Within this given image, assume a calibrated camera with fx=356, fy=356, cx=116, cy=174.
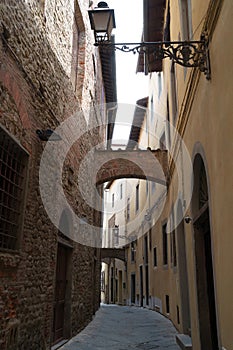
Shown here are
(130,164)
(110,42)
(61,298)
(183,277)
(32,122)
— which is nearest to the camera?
(110,42)

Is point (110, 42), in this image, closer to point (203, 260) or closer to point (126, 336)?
point (203, 260)

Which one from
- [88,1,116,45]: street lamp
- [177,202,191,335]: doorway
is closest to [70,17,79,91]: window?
[177,202,191,335]: doorway

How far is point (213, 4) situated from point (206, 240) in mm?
3386

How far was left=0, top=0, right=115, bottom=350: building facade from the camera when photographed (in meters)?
4.32

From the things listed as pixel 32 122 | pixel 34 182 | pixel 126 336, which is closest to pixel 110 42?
pixel 32 122

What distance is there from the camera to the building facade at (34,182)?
4320 millimetres

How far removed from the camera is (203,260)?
545 cm

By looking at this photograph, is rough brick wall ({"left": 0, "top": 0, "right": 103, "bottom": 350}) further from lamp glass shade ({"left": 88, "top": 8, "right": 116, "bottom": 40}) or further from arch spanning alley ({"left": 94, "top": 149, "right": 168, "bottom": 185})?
arch spanning alley ({"left": 94, "top": 149, "right": 168, "bottom": 185})

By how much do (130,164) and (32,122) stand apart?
5.91m

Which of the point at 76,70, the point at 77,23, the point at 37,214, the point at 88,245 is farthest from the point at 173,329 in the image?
the point at 77,23

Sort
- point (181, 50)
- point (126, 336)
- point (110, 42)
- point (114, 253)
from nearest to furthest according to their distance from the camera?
1. point (181, 50)
2. point (110, 42)
3. point (126, 336)
4. point (114, 253)

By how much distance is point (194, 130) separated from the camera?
544cm

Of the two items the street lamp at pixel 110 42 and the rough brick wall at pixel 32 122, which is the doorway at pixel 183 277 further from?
the street lamp at pixel 110 42

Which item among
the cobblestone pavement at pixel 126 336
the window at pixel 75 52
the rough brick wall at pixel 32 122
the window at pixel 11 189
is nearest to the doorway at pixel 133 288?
the cobblestone pavement at pixel 126 336
